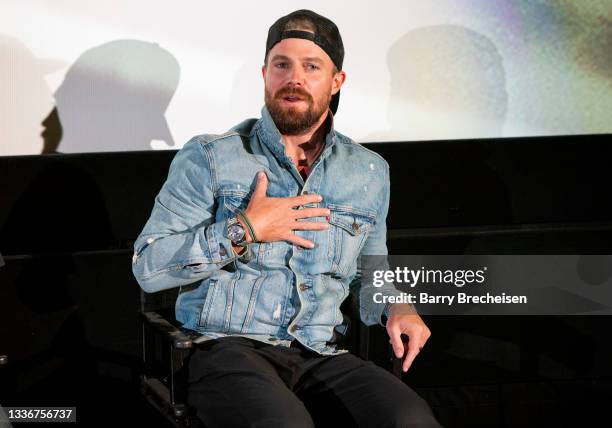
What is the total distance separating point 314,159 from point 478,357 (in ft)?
5.52

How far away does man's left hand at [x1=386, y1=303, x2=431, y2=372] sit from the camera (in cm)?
269

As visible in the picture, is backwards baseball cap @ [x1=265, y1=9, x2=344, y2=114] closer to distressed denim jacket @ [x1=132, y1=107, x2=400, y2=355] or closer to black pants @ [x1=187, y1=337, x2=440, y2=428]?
distressed denim jacket @ [x1=132, y1=107, x2=400, y2=355]

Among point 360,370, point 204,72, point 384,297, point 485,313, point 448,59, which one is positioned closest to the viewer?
point 360,370

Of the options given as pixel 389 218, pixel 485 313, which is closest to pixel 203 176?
pixel 389 218

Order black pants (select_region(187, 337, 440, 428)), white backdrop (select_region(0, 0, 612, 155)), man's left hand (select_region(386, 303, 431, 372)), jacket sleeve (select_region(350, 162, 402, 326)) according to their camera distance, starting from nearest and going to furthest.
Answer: black pants (select_region(187, 337, 440, 428)) → man's left hand (select_region(386, 303, 431, 372)) → jacket sleeve (select_region(350, 162, 402, 326)) → white backdrop (select_region(0, 0, 612, 155))

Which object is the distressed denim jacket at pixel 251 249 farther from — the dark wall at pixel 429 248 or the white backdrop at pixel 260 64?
the dark wall at pixel 429 248

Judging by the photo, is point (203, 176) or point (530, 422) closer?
point (203, 176)

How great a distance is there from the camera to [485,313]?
4.18 meters

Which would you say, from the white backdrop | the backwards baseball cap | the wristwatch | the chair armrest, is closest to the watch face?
the wristwatch

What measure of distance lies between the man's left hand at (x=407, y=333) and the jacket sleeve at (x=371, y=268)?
15 centimetres

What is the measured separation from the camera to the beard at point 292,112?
111 inches

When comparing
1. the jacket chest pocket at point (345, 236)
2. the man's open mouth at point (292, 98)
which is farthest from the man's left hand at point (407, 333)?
the man's open mouth at point (292, 98)

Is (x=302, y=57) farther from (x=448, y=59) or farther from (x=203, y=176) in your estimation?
(x=448, y=59)

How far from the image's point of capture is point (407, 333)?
8.91ft
